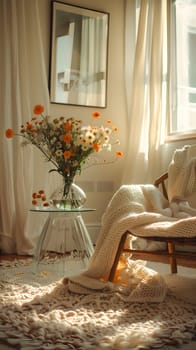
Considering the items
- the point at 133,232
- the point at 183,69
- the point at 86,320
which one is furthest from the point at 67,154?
the point at 183,69

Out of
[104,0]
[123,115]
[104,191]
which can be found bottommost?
[104,191]

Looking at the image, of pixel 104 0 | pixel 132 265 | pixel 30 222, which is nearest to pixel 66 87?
pixel 104 0

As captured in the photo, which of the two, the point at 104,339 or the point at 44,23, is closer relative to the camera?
the point at 104,339

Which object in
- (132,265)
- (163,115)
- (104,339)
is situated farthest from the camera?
(163,115)

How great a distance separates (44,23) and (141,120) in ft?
3.72

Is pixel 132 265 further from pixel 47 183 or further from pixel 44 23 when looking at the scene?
pixel 44 23

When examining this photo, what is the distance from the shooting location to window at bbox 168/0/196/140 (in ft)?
12.2

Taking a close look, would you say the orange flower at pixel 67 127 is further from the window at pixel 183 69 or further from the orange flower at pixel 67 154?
the window at pixel 183 69

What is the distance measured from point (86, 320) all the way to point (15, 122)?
2.16 metres

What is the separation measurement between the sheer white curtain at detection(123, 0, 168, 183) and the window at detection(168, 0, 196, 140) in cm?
8

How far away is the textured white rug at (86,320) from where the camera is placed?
1479mm

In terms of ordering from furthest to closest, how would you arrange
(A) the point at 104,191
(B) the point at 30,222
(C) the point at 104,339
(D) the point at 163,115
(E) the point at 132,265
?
(A) the point at 104,191 → (D) the point at 163,115 → (B) the point at 30,222 → (E) the point at 132,265 → (C) the point at 104,339

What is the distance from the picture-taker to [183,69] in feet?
12.5

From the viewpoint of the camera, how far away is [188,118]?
374 cm
